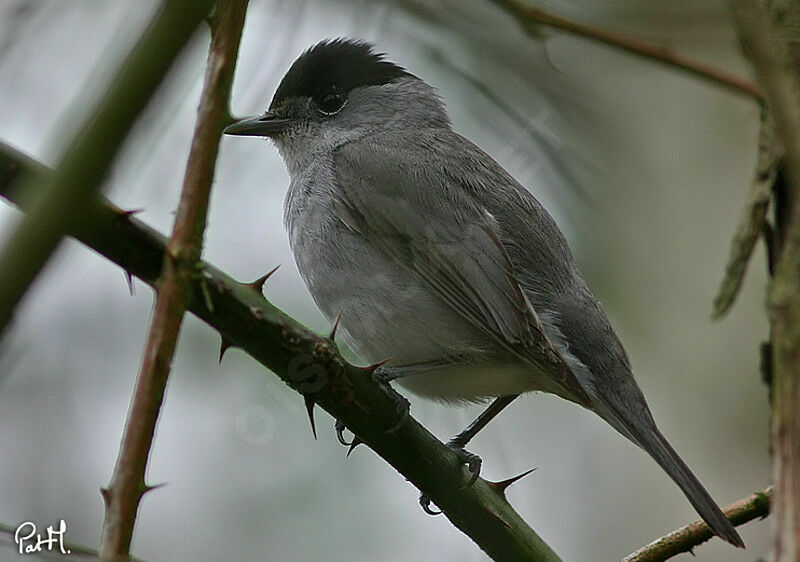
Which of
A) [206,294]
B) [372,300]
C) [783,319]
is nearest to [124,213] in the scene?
[206,294]

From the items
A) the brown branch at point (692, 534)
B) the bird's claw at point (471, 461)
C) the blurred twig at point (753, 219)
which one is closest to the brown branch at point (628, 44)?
the blurred twig at point (753, 219)

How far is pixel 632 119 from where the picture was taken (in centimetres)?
836

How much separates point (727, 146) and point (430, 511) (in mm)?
5626

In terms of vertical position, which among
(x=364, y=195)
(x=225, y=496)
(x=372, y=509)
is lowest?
(x=372, y=509)

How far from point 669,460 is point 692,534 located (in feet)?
2.65

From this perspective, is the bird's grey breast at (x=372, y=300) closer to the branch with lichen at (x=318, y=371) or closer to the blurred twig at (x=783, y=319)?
the branch with lichen at (x=318, y=371)

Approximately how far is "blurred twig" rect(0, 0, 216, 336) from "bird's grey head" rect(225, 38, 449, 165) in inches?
137

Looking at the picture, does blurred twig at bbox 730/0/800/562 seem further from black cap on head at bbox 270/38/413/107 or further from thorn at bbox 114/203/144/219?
black cap on head at bbox 270/38/413/107

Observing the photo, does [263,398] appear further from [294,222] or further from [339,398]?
[339,398]

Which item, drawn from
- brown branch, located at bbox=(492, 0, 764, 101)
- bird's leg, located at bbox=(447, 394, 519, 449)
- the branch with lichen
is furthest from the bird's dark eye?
the branch with lichen

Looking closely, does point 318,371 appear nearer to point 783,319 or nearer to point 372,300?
point 783,319

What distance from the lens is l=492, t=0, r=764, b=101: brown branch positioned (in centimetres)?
297

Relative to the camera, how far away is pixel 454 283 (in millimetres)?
3963

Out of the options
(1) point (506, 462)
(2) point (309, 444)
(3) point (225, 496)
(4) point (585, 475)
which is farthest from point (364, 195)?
(4) point (585, 475)
